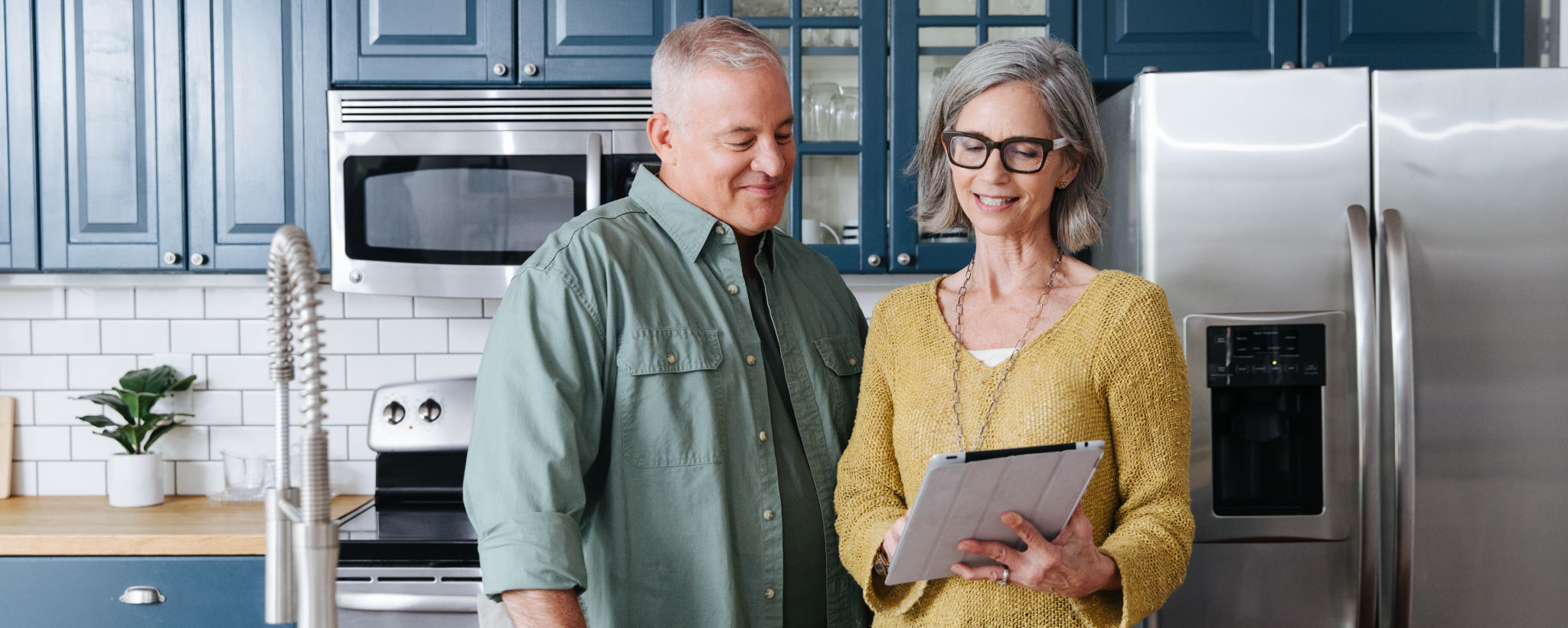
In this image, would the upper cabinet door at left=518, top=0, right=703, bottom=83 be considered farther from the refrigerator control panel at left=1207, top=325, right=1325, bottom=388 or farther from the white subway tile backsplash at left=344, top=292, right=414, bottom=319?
the refrigerator control panel at left=1207, top=325, right=1325, bottom=388

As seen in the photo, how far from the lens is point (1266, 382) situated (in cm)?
191

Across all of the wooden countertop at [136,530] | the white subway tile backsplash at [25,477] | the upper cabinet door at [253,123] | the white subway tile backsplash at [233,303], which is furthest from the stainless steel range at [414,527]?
the white subway tile backsplash at [25,477]

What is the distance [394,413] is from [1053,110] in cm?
181

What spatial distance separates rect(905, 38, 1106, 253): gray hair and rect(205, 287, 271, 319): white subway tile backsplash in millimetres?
2050

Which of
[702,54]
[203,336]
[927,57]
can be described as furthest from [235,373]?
[702,54]

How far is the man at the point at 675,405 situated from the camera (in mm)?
1200

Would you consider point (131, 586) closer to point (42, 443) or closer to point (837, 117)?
point (42, 443)

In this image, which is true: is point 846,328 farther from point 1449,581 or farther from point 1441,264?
point 1449,581

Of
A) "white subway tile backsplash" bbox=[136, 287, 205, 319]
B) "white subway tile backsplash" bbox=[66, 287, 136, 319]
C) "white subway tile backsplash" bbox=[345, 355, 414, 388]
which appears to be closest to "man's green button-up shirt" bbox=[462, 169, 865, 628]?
"white subway tile backsplash" bbox=[345, 355, 414, 388]

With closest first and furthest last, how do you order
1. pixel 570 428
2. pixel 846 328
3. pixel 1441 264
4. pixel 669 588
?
pixel 570 428
pixel 669 588
pixel 846 328
pixel 1441 264

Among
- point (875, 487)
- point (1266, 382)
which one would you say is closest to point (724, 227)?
point (875, 487)

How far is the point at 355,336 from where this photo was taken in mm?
2797

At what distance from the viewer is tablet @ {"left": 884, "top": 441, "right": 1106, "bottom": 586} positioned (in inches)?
38.9

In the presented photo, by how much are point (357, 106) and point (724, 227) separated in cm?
134
